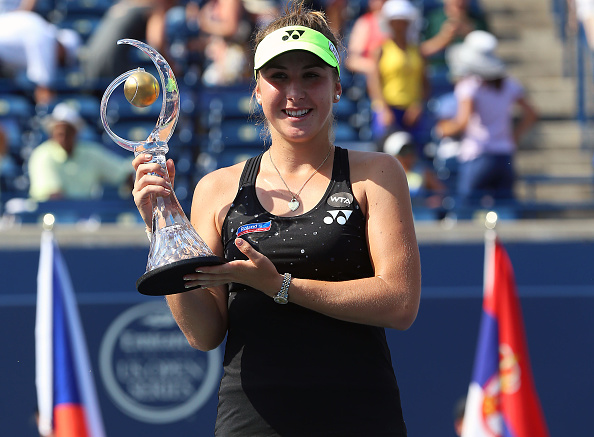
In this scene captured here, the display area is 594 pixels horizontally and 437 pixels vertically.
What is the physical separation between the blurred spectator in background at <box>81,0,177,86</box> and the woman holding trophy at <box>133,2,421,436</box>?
4.36m

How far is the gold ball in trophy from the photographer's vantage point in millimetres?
2047

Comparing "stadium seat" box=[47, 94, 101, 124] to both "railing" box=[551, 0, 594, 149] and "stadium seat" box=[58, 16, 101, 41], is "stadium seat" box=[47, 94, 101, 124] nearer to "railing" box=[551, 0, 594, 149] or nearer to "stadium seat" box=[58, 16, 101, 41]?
"stadium seat" box=[58, 16, 101, 41]

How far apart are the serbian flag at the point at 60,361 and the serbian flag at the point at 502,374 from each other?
1.77 metres

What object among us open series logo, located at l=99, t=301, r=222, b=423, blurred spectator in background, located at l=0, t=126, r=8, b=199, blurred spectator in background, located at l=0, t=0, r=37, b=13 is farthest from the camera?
blurred spectator in background, located at l=0, t=0, r=37, b=13

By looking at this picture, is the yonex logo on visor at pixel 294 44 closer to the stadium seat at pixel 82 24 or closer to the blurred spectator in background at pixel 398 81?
the blurred spectator in background at pixel 398 81

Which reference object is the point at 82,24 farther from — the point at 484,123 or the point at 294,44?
the point at 294,44

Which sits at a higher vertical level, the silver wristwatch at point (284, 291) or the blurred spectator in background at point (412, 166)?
the blurred spectator in background at point (412, 166)

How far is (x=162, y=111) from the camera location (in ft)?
6.97

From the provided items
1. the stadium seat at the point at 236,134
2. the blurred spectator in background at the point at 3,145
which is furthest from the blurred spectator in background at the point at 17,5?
the stadium seat at the point at 236,134

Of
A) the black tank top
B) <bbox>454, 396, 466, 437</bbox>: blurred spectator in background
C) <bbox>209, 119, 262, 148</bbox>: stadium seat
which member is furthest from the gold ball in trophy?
<bbox>209, 119, 262, 148</bbox>: stadium seat

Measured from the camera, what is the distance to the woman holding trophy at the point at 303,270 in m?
1.91

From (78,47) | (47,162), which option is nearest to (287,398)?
(47,162)

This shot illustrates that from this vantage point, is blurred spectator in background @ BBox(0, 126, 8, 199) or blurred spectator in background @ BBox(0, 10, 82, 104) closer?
blurred spectator in background @ BBox(0, 126, 8, 199)

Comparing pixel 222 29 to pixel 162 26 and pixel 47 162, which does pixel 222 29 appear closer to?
pixel 162 26
